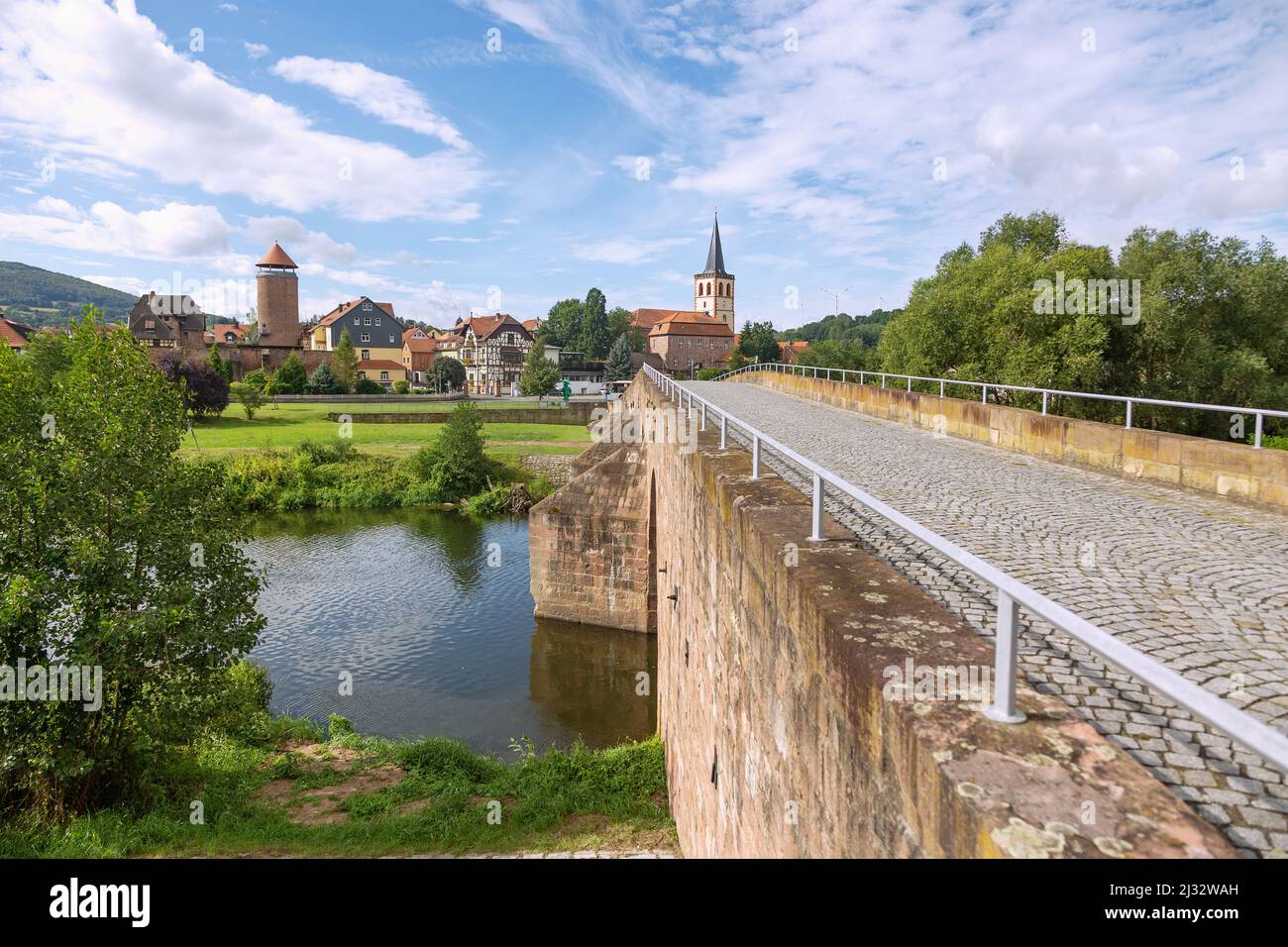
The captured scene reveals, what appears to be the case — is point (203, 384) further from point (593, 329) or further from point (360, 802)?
point (593, 329)

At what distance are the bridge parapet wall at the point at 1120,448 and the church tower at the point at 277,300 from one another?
91.0 metres

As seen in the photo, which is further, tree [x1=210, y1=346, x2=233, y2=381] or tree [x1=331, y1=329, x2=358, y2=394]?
tree [x1=331, y1=329, x2=358, y2=394]

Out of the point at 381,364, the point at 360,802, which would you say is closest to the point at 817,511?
the point at 360,802

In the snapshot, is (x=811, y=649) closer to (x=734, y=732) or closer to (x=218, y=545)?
(x=734, y=732)

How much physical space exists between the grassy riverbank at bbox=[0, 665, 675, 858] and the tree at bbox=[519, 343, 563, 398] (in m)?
70.0

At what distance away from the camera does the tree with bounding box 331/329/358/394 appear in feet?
259

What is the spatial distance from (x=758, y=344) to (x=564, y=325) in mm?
30761

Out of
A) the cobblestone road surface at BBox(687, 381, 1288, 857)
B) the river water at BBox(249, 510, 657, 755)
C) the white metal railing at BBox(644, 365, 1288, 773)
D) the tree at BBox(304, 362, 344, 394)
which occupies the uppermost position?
the tree at BBox(304, 362, 344, 394)

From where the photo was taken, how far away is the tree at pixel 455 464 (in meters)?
42.7

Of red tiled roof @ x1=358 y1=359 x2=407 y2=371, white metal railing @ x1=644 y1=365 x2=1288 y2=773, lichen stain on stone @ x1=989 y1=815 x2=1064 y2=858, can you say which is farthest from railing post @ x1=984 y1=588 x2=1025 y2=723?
red tiled roof @ x1=358 y1=359 x2=407 y2=371

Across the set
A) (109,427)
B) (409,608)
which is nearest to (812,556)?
(109,427)

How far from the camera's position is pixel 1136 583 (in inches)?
196

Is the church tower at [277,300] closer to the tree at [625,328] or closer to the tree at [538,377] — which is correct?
the tree at [538,377]

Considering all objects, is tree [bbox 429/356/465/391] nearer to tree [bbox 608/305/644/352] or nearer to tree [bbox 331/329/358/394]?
tree [bbox 331/329/358/394]
